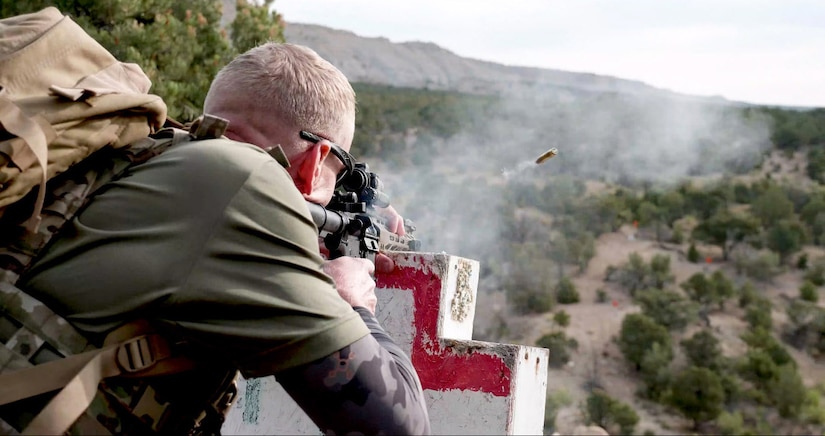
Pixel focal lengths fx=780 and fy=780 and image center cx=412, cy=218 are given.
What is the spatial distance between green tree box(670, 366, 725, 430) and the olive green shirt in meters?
16.5

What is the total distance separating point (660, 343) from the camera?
19391mm

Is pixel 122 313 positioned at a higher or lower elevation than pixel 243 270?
lower

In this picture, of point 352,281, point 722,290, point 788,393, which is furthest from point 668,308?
point 352,281

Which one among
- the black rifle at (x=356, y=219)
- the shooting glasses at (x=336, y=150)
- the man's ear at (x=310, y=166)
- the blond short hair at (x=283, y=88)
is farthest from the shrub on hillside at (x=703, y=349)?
the blond short hair at (x=283, y=88)

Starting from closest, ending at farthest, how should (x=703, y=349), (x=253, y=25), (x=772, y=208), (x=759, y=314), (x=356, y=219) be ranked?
(x=356, y=219) → (x=253, y=25) → (x=703, y=349) → (x=759, y=314) → (x=772, y=208)

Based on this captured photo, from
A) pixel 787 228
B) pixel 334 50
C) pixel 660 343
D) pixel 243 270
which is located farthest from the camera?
pixel 334 50

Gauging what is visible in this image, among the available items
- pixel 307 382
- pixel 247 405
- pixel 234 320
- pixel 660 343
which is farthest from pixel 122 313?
pixel 660 343

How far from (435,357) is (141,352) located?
184 centimetres

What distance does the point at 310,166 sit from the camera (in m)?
1.96

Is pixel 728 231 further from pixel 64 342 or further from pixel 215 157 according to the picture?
pixel 64 342

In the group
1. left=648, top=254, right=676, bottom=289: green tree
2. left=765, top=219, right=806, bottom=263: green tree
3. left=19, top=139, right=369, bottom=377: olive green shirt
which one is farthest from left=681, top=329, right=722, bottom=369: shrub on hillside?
left=19, top=139, right=369, bottom=377: olive green shirt

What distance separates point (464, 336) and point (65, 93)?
7.70 feet

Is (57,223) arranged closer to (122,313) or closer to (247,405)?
(122,313)

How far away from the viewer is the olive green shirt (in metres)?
1.42
